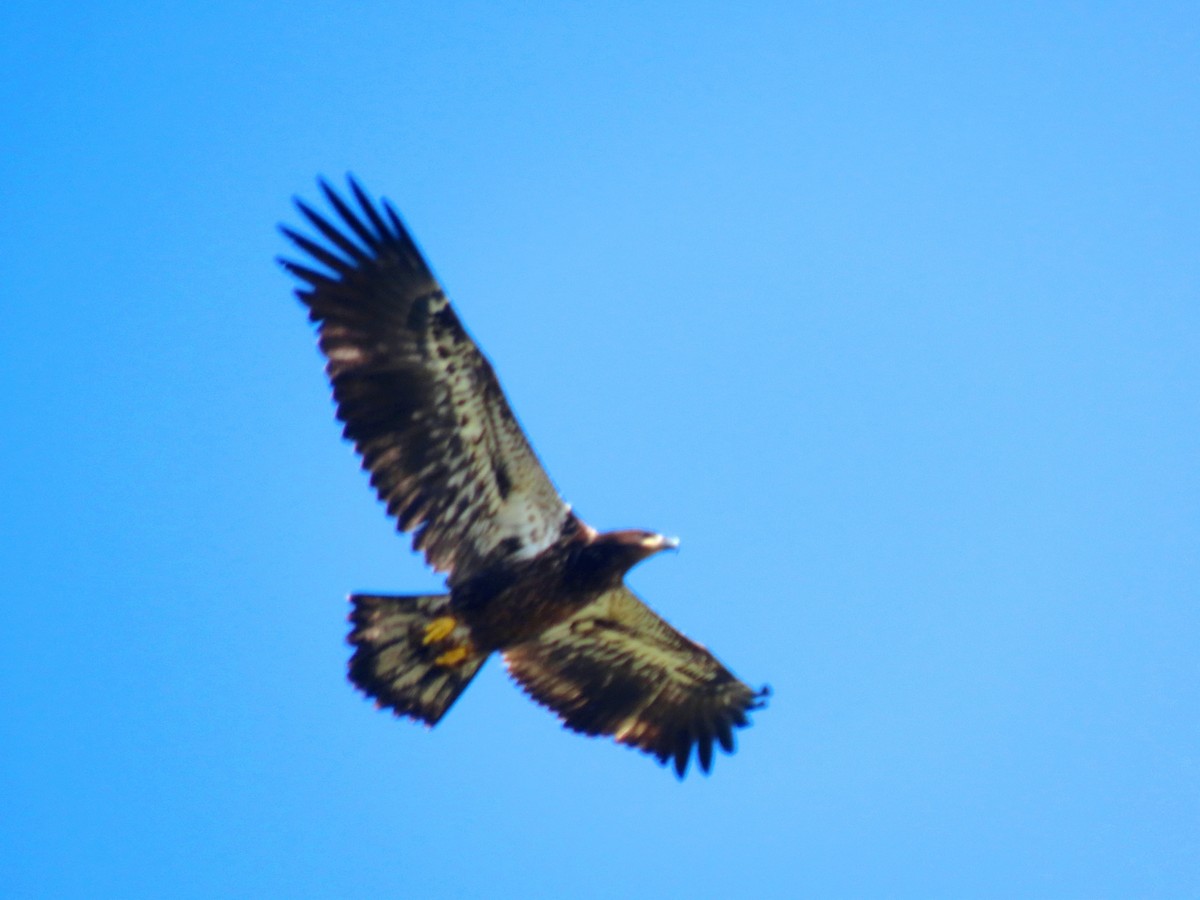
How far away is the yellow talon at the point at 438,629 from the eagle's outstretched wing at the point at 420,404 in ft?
1.18

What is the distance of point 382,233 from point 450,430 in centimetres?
144

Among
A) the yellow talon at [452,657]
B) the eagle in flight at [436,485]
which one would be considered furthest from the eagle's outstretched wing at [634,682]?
the yellow talon at [452,657]

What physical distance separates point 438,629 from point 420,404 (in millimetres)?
1588

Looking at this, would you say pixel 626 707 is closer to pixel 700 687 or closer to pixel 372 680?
pixel 700 687

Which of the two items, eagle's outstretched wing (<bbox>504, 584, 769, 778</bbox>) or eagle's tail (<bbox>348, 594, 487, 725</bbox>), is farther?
eagle's outstretched wing (<bbox>504, 584, 769, 778</bbox>)

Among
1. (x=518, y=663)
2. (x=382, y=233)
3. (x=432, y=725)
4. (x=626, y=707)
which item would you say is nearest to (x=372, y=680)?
(x=432, y=725)

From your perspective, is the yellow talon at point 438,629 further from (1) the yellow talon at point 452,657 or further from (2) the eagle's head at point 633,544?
(2) the eagle's head at point 633,544

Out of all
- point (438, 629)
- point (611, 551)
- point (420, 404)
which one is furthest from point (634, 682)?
point (420, 404)

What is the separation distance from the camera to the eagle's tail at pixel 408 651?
35.4 feet

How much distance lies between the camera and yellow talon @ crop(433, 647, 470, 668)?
1092 centimetres

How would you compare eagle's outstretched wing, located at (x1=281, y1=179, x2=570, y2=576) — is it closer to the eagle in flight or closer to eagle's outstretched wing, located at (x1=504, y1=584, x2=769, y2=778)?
the eagle in flight

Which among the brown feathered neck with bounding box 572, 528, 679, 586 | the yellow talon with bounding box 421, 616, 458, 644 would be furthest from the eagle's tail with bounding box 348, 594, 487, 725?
the brown feathered neck with bounding box 572, 528, 679, 586

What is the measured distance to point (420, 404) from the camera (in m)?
10.7

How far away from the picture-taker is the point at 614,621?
11.9 meters
